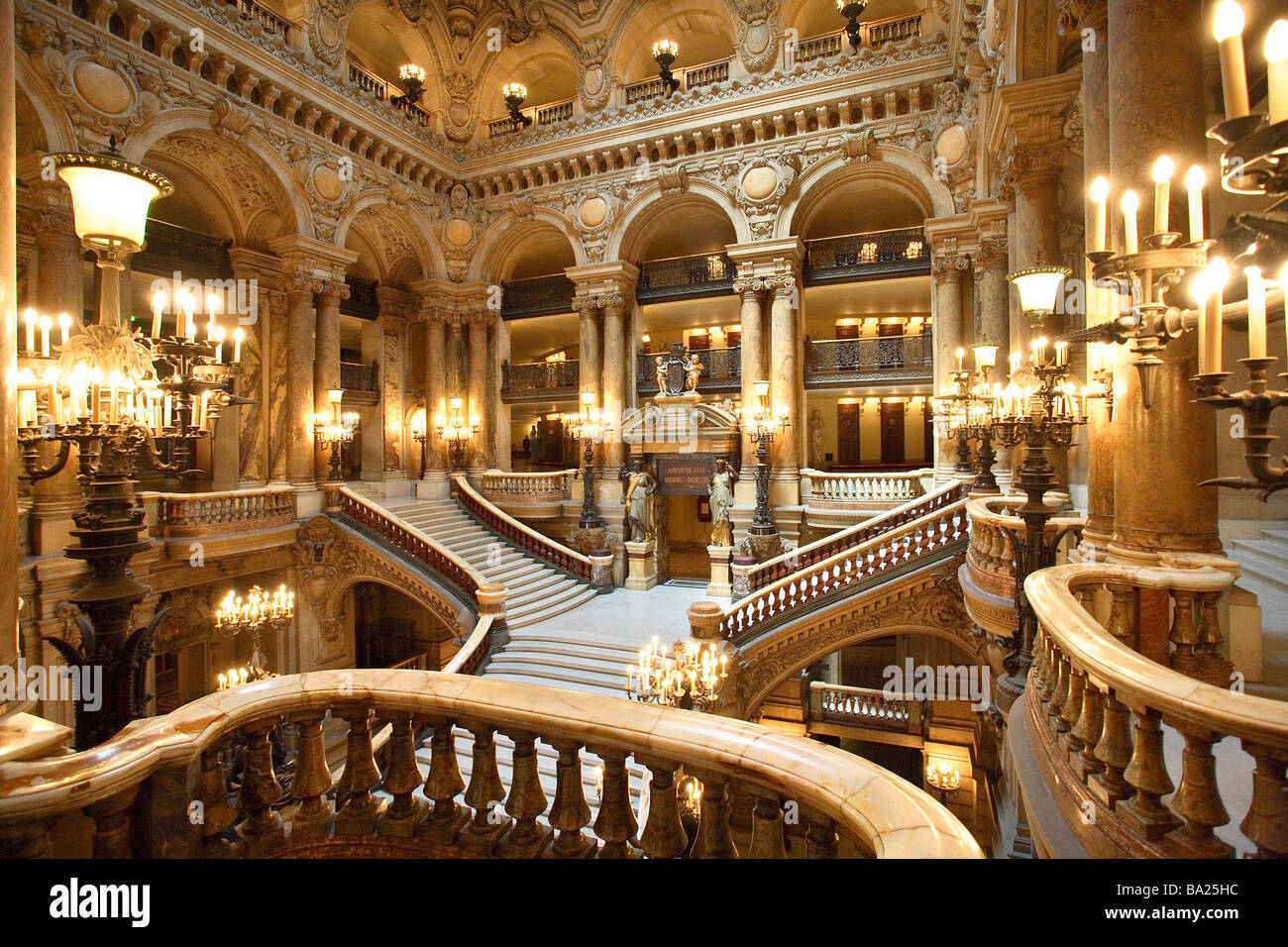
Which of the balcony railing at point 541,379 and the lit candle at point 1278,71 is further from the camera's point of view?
the balcony railing at point 541,379

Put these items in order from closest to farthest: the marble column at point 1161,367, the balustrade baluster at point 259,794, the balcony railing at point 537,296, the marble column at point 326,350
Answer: the balustrade baluster at point 259,794 < the marble column at point 1161,367 < the marble column at point 326,350 < the balcony railing at point 537,296

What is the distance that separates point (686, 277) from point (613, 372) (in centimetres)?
349

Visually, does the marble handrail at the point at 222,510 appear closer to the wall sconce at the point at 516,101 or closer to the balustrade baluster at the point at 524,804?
the balustrade baluster at the point at 524,804

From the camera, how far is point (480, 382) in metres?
18.6

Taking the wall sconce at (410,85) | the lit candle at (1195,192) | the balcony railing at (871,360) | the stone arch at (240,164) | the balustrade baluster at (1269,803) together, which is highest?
the wall sconce at (410,85)

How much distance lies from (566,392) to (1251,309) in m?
16.9

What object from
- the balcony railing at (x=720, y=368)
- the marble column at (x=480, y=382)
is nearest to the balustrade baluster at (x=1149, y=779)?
the balcony railing at (x=720, y=368)

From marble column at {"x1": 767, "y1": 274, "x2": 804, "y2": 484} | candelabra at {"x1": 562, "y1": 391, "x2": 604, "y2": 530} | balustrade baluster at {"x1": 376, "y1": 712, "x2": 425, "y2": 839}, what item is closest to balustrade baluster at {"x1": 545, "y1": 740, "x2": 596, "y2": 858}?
balustrade baluster at {"x1": 376, "y1": 712, "x2": 425, "y2": 839}

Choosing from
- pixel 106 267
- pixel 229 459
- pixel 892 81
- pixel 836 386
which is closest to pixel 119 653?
pixel 106 267

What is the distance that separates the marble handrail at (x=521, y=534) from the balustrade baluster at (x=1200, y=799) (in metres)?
12.9

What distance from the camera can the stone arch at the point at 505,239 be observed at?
58.0ft

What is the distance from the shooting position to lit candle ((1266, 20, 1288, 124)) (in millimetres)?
1729

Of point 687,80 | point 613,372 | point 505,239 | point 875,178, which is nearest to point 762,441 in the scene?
point 613,372
